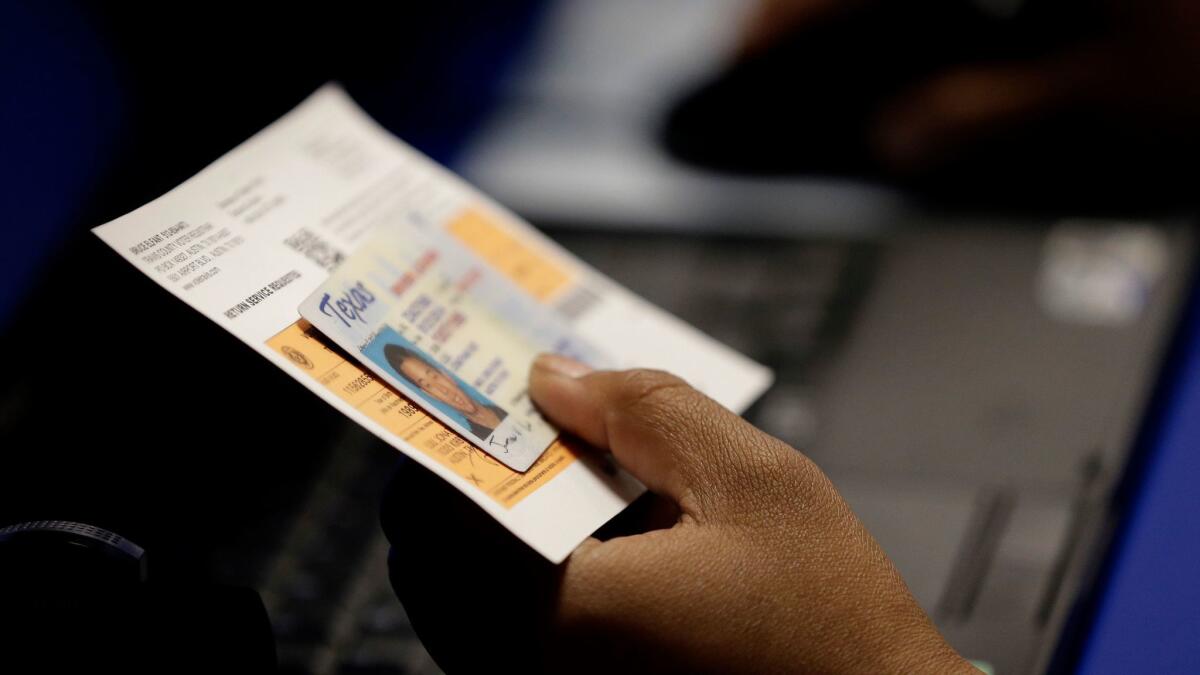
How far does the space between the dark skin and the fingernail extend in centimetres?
3

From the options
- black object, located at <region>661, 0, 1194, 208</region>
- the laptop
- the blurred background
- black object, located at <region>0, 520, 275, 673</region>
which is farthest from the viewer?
black object, located at <region>661, 0, 1194, 208</region>

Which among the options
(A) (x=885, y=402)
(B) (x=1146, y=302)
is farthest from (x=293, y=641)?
(B) (x=1146, y=302)

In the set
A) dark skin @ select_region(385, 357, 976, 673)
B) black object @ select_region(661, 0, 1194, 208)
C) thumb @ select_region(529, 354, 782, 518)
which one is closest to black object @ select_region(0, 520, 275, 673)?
dark skin @ select_region(385, 357, 976, 673)

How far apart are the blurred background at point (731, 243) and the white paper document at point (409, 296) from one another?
52 mm

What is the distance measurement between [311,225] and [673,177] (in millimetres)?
503

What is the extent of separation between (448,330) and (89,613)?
0.26 m

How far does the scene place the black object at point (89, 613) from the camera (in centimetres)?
50

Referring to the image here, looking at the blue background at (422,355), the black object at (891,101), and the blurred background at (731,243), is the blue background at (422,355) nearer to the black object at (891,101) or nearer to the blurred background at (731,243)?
the blurred background at (731,243)

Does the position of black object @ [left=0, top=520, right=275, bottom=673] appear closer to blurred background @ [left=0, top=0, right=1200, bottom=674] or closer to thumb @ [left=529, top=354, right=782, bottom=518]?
blurred background @ [left=0, top=0, right=1200, bottom=674]

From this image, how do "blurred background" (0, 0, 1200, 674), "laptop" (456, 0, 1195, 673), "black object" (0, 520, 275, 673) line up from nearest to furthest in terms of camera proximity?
1. "black object" (0, 520, 275, 673)
2. "blurred background" (0, 0, 1200, 674)
3. "laptop" (456, 0, 1195, 673)

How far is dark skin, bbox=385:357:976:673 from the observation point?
0.52 m

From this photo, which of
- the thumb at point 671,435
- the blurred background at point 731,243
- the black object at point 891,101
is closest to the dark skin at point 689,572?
the thumb at point 671,435

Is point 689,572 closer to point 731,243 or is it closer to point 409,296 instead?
point 409,296

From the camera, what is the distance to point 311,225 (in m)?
0.62
